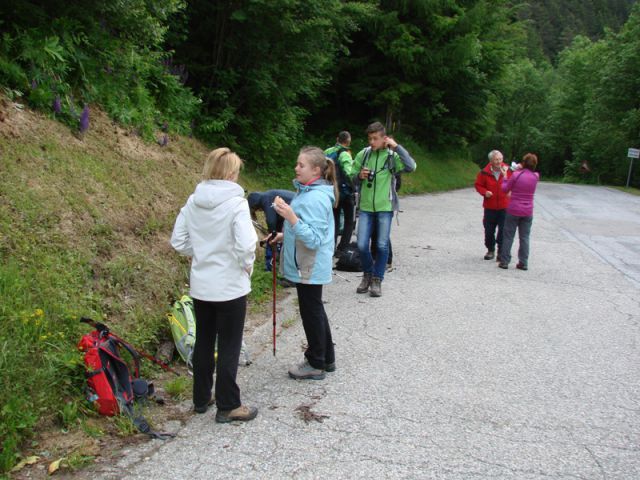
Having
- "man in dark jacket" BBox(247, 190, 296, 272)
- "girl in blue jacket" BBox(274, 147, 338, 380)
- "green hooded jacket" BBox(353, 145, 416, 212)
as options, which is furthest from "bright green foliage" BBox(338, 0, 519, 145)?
"girl in blue jacket" BBox(274, 147, 338, 380)

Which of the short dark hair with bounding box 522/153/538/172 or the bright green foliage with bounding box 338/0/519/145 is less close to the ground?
the bright green foliage with bounding box 338/0/519/145

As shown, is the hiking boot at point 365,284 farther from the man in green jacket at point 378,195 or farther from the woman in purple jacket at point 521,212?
the woman in purple jacket at point 521,212

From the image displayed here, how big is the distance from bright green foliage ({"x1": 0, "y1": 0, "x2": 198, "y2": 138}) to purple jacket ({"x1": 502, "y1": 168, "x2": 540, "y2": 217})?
5749 mm

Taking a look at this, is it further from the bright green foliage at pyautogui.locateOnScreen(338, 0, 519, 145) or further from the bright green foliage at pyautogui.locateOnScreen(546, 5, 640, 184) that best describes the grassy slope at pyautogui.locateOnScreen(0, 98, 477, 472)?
the bright green foliage at pyautogui.locateOnScreen(546, 5, 640, 184)

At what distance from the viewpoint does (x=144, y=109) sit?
897cm

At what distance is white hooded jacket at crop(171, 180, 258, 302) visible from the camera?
3867mm

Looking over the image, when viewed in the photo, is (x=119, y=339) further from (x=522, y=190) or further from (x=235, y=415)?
(x=522, y=190)

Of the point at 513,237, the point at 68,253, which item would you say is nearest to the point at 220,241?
the point at 68,253

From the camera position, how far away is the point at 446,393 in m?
4.61

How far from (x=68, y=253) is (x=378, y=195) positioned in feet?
12.1

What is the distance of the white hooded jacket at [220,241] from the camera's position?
3.87 meters

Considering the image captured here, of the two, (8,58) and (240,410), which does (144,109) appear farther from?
(240,410)

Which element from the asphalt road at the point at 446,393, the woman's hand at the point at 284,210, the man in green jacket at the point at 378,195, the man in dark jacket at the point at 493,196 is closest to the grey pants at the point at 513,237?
the man in dark jacket at the point at 493,196

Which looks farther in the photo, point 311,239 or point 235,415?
point 311,239
